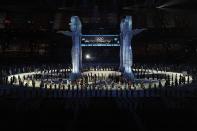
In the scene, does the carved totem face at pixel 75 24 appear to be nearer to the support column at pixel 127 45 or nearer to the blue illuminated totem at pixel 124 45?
the blue illuminated totem at pixel 124 45

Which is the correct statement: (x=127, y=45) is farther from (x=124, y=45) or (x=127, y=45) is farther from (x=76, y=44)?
(x=76, y=44)

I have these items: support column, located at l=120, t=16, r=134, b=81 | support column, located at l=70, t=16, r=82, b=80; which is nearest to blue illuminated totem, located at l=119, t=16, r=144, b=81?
support column, located at l=120, t=16, r=134, b=81

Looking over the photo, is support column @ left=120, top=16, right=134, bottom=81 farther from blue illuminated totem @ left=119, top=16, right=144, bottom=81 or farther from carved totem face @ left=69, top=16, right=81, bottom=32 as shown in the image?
carved totem face @ left=69, top=16, right=81, bottom=32

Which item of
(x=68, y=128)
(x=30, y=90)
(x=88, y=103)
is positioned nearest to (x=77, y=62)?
(x=30, y=90)

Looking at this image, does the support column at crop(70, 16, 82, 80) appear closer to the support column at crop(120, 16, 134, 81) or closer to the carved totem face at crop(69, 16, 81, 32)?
the carved totem face at crop(69, 16, 81, 32)

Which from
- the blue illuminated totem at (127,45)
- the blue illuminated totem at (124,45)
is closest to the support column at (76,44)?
the blue illuminated totem at (124,45)

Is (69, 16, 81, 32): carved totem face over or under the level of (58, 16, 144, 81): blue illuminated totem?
over

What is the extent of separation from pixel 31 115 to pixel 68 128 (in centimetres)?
271

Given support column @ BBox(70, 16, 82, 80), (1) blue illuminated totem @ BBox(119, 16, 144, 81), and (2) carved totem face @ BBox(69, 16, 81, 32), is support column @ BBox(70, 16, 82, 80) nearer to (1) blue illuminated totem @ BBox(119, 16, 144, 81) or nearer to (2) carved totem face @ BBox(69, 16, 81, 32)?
(2) carved totem face @ BBox(69, 16, 81, 32)

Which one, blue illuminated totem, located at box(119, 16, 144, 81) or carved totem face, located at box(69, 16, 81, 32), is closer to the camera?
blue illuminated totem, located at box(119, 16, 144, 81)

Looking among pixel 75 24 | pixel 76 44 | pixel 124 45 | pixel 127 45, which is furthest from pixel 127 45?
pixel 75 24

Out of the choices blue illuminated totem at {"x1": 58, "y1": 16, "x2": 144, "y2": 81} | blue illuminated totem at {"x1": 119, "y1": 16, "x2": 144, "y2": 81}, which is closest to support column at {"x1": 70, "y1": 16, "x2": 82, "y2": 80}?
blue illuminated totem at {"x1": 58, "y1": 16, "x2": 144, "y2": 81}

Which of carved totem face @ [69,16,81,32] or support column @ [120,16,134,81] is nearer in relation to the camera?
support column @ [120,16,134,81]

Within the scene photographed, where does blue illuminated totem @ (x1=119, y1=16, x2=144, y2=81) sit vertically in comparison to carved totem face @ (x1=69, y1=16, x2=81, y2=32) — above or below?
below
